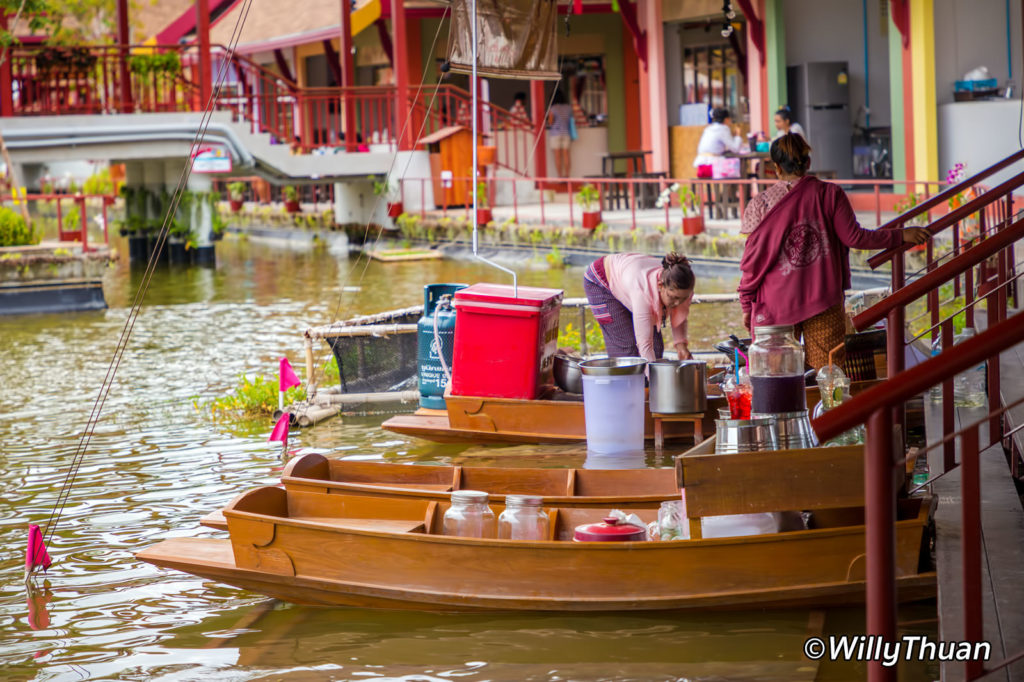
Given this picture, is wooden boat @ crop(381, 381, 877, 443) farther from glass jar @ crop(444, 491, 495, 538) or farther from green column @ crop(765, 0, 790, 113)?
green column @ crop(765, 0, 790, 113)

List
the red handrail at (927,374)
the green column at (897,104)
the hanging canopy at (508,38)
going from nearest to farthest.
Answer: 1. the red handrail at (927,374)
2. the hanging canopy at (508,38)
3. the green column at (897,104)

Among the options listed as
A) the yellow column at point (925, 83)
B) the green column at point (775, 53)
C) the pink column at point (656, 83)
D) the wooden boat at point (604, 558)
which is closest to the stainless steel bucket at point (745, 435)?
the wooden boat at point (604, 558)

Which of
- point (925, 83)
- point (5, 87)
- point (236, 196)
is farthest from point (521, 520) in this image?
point (236, 196)

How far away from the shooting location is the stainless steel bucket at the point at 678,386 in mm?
8242

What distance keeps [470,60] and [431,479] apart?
153 inches

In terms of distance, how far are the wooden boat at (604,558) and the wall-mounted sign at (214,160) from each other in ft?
56.7

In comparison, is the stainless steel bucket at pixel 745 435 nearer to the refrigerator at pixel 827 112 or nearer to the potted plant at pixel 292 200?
the refrigerator at pixel 827 112

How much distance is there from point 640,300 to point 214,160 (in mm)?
16006

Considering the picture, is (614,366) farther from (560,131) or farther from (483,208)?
(560,131)

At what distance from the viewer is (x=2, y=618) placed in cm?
624

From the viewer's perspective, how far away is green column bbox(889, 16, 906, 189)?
61.3ft

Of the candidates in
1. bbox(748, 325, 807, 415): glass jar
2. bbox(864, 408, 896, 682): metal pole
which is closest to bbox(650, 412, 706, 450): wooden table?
bbox(748, 325, 807, 415): glass jar

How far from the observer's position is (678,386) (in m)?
8.31

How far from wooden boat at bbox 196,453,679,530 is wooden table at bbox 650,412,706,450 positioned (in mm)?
1781
